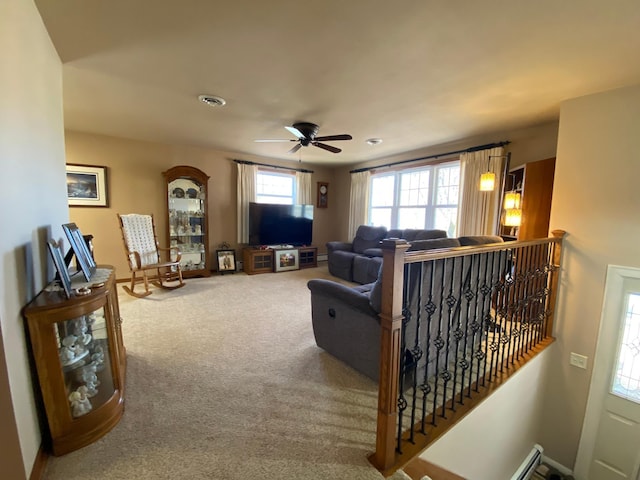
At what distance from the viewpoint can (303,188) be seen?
6.29 meters

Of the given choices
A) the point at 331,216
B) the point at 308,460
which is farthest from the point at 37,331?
the point at 331,216

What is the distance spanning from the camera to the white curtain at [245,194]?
5469 millimetres

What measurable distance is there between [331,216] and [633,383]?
220 inches

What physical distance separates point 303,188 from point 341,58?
14.1ft

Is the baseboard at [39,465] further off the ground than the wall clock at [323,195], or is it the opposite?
the wall clock at [323,195]

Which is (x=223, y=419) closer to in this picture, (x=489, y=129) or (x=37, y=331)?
(x=37, y=331)

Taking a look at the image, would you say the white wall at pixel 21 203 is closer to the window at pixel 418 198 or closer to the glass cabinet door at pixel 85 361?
the glass cabinet door at pixel 85 361

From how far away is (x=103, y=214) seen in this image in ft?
14.3

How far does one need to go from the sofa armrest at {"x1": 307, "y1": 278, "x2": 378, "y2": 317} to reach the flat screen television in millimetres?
3393

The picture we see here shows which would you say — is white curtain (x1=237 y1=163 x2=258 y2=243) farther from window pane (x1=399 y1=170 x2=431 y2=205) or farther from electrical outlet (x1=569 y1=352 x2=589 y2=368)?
electrical outlet (x1=569 y1=352 x2=589 y2=368)

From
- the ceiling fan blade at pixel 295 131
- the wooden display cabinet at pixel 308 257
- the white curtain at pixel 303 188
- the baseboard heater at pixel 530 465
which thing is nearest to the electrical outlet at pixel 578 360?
the baseboard heater at pixel 530 465

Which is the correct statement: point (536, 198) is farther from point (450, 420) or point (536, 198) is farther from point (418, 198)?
point (450, 420)

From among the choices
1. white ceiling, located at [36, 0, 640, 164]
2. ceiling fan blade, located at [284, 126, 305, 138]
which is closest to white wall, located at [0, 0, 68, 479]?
white ceiling, located at [36, 0, 640, 164]

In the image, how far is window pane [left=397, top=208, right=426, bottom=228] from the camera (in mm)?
5168
